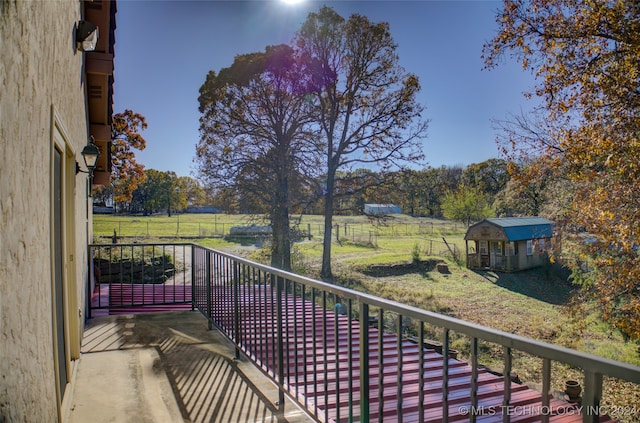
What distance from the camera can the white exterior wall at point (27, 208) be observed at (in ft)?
3.77

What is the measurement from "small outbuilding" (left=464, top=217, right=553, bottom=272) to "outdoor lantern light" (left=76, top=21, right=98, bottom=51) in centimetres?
1723

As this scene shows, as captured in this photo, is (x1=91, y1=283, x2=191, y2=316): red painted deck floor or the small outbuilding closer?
(x1=91, y1=283, x2=191, y2=316): red painted deck floor

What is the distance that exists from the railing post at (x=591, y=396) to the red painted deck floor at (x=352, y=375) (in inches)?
9.4

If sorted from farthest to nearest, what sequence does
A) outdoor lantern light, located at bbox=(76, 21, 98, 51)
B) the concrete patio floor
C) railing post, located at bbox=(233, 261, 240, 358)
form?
railing post, located at bbox=(233, 261, 240, 358) < outdoor lantern light, located at bbox=(76, 21, 98, 51) < the concrete patio floor

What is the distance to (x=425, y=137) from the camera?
15.6m

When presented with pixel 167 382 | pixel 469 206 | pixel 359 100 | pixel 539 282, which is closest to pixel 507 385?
pixel 167 382

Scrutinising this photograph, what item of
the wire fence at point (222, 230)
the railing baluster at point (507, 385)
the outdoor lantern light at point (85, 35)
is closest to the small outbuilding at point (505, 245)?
the wire fence at point (222, 230)

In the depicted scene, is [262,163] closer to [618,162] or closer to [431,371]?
[618,162]

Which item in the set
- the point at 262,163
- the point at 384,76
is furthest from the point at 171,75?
the point at 384,76

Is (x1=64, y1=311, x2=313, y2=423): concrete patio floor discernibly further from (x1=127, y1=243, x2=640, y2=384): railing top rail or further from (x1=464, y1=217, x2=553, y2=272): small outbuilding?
(x1=464, y1=217, x2=553, y2=272): small outbuilding

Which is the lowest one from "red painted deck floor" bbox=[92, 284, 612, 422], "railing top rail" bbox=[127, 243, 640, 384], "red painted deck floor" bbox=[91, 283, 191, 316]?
"red painted deck floor" bbox=[91, 283, 191, 316]

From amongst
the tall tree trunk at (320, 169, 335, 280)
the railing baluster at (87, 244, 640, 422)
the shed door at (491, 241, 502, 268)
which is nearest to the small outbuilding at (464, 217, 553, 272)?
the shed door at (491, 241, 502, 268)

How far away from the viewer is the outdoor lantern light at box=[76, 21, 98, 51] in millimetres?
3076

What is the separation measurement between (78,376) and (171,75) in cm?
998
